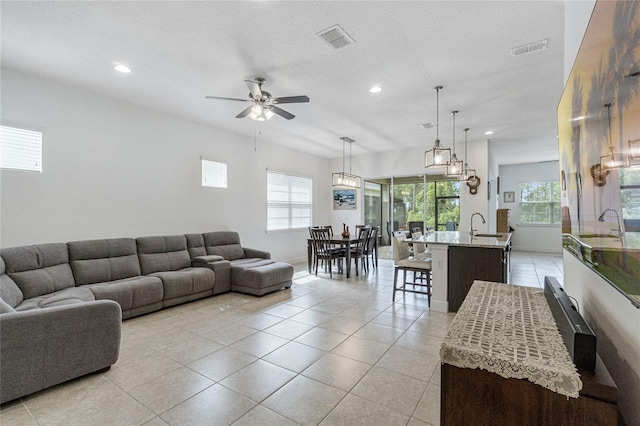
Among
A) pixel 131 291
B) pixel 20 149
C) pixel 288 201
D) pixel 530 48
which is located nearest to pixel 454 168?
pixel 530 48

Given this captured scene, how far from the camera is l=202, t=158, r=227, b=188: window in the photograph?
18.7ft

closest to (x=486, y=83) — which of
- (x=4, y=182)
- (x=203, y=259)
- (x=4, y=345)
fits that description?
(x=203, y=259)

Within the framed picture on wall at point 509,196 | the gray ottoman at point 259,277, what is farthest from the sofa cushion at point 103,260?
the framed picture on wall at point 509,196

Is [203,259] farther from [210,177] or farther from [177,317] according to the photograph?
[210,177]

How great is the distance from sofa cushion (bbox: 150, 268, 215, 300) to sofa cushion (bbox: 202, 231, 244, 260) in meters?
0.77

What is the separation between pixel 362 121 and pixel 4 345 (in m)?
5.30

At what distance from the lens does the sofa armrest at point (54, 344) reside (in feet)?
6.61

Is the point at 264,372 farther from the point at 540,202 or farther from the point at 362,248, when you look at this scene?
the point at 540,202

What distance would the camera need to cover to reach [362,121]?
5.46 m

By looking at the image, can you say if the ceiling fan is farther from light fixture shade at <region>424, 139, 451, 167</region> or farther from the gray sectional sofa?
the gray sectional sofa

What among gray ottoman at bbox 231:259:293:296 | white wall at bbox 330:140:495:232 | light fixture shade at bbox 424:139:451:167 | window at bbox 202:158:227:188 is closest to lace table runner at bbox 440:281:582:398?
light fixture shade at bbox 424:139:451:167

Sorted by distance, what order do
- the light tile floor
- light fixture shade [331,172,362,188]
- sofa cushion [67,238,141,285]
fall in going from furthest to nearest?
light fixture shade [331,172,362,188]
sofa cushion [67,238,141,285]
the light tile floor

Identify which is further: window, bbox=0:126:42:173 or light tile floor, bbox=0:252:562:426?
window, bbox=0:126:42:173

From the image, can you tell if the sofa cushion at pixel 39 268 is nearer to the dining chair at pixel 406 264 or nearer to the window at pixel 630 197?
the dining chair at pixel 406 264
